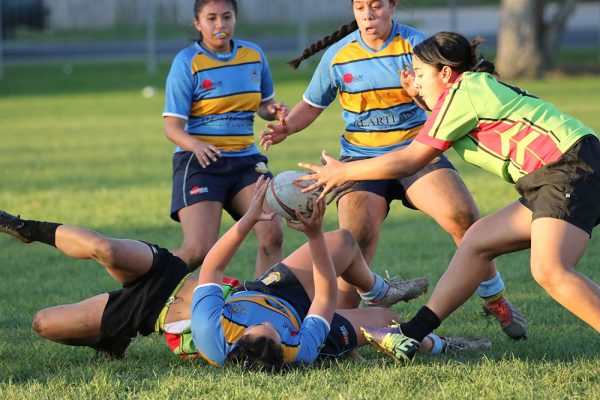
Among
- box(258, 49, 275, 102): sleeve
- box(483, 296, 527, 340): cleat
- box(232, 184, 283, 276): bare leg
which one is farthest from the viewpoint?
box(258, 49, 275, 102): sleeve

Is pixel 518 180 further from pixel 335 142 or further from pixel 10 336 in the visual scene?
pixel 335 142

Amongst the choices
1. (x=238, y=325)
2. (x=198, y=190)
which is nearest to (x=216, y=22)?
(x=198, y=190)

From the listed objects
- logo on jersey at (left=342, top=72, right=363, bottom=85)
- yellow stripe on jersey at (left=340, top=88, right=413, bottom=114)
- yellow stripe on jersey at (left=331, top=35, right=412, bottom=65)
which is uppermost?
yellow stripe on jersey at (left=331, top=35, right=412, bottom=65)

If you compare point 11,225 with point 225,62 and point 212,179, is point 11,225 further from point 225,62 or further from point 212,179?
point 225,62

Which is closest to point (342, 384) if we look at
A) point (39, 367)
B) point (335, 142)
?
point (39, 367)

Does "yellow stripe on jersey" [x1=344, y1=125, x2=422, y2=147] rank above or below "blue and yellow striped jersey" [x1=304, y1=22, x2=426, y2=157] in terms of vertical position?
below

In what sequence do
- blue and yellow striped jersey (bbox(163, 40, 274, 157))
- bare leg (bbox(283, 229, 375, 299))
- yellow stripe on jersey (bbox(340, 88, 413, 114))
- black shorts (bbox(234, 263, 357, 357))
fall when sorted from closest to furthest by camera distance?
1. black shorts (bbox(234, 263, 357, 357))
2. bare leg (bbox(283, 229, 375, 299))
3. yellow stripe on jersey (bbox(340, 88, 413, 114))
4. blue and yellow striped jersey (bbox(163, 40, 274, 157))

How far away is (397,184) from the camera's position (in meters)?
6.02

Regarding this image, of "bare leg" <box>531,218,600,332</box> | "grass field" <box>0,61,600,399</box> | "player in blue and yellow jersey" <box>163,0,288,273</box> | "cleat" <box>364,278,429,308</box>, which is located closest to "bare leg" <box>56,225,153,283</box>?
"grass field" <box>0,61,600,399</box>

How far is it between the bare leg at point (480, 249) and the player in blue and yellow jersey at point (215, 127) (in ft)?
5.40

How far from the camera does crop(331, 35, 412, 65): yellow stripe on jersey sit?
607cm

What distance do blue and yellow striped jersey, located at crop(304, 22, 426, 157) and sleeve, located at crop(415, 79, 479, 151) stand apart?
122cm

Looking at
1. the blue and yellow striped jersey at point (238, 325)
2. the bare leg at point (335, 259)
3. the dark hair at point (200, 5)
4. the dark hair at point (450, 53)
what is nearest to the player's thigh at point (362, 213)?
the bare leg at point (335, 259)

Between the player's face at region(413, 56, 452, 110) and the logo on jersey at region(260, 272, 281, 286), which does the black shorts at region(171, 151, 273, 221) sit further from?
the player's face at region(413, 56, 452, 110)
